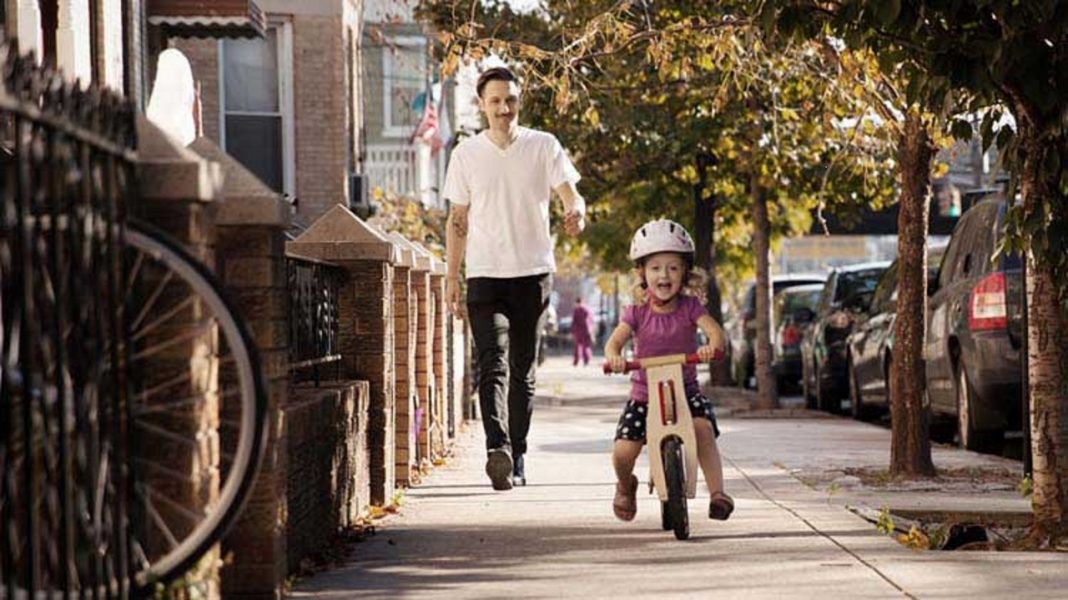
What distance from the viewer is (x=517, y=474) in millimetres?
11266

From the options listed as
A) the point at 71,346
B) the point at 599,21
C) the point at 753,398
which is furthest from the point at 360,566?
the point at 753,398

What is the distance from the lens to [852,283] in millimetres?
25062

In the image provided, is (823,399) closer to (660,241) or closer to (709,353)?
(660,241)

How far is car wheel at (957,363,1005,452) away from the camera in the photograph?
49.7ft

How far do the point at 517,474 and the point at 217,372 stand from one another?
17.3 feet

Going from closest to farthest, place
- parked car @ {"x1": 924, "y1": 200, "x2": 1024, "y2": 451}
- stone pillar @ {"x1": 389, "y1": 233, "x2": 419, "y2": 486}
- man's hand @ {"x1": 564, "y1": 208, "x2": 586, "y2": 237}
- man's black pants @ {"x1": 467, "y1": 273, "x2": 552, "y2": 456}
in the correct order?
man's hand @ {"x1": 564, "y1": 208, "x2": 586, "y2": 237}
man's black pants @ {"x1": 467, "y1": 273, "x2": 552, "y2": 456}
stone pillar @ {"x1": 389, "y1": 233, "x2": 419, "y2": 486}
parked car @ {"x1": 924, "y1": 200, "x2": 1024, "y2": 451}

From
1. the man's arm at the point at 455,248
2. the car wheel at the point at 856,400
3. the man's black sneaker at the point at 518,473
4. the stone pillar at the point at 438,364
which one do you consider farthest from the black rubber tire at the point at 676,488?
the car wheel at the point at 856,400

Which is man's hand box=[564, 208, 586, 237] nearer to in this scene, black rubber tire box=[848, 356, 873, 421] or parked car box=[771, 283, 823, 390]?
black rubber tire box=[848, 356, 873, 421]

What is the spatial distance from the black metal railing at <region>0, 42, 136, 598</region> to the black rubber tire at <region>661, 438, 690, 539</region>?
3449mm

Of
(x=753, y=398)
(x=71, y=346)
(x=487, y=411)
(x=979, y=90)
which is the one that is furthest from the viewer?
(x=753, y=398)

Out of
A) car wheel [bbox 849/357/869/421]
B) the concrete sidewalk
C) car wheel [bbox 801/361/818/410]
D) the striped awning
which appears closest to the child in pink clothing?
car wheel [bbox 801/361/818/410]

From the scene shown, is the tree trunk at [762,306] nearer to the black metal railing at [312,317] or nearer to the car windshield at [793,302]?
the car windshield at [793,302]

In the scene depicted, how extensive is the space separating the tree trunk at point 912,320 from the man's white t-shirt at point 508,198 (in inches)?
103

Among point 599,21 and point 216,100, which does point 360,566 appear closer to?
point 599,21
